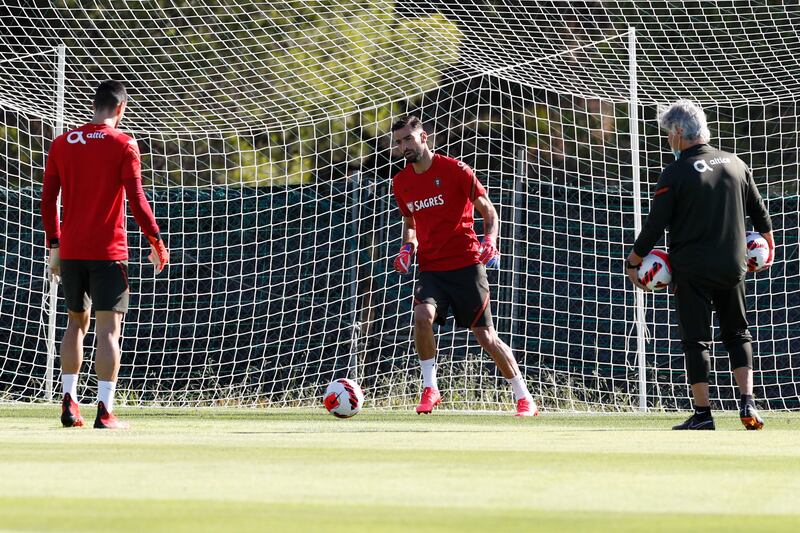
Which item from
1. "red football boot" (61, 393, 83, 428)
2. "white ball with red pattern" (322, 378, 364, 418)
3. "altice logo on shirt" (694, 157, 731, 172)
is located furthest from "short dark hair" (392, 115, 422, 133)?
"red football boot" (61, 393, 83, 428)

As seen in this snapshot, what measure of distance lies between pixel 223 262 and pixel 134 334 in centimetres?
121

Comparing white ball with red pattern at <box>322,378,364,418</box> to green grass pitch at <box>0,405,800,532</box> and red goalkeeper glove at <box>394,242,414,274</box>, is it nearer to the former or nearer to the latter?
red goalkeeper glove at <box>394,242,414,274</box>

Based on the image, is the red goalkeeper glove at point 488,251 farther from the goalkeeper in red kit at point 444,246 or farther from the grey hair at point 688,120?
the grey hair at point 688,120

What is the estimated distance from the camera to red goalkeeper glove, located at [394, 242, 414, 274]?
9375 millimetres

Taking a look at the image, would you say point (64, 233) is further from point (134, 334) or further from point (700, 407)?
point (134, 334)

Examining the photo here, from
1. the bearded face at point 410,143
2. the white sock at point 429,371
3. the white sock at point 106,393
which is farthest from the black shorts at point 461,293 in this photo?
the white sock at point 106,393

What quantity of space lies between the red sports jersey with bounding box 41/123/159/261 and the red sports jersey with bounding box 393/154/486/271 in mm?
2300

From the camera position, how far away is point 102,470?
15.7ft

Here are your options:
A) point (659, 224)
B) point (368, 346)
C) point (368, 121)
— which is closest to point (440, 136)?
point (368, 121)

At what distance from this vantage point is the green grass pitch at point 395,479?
11.3 feet

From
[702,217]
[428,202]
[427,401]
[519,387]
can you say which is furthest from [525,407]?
[702,217]

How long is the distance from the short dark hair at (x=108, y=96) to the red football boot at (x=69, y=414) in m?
1.64

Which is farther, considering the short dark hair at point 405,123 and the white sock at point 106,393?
the short dark hair at point 405,123

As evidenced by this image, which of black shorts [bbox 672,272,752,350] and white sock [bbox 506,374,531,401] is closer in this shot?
black shorts [bbox 672,272,752,350]
